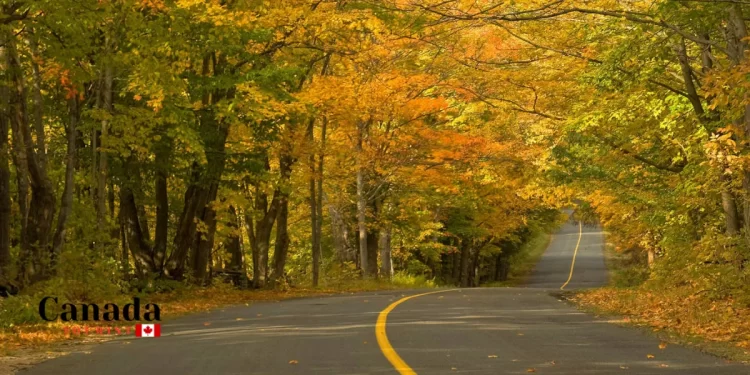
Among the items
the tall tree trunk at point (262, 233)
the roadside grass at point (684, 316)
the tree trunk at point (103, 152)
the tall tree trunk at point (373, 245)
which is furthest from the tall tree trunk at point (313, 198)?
the roadside grass at point (684, 316)

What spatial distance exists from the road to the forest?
12.7 ft

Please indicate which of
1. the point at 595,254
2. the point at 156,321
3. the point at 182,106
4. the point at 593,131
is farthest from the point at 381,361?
the point at 595,254

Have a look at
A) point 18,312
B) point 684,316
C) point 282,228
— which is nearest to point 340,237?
point 282,228

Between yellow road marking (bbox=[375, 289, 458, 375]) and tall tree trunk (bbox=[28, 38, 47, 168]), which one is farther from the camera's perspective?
tall tree trunk (bbox=[28, 38, 47, 168])

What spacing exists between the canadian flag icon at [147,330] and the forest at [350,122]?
10.4 ft

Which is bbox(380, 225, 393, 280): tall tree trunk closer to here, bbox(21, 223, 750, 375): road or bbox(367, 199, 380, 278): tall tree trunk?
bbox(367, 199, 380, 278): tall tree trunk

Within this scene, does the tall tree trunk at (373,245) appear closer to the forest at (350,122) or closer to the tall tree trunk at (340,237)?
the forest at (350,122)

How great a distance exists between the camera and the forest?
742 inches

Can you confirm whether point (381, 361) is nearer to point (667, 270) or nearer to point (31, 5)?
point (31, 5)

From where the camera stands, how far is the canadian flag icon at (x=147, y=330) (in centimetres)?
1539

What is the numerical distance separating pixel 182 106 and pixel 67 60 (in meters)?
5.36

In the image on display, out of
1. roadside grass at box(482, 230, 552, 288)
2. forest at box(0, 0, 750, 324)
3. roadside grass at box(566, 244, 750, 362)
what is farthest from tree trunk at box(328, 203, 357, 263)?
roadside grass at box(482, 230, 552, 288)

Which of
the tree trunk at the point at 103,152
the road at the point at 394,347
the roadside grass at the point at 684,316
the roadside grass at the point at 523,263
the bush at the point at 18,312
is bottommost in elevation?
the roadside grass at the point at 523,263

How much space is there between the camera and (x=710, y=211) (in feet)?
81.7
